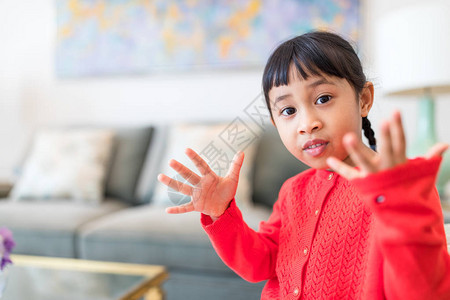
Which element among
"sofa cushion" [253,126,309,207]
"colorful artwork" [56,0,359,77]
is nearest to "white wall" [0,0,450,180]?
"colorful artwork" [56,0,359,77]

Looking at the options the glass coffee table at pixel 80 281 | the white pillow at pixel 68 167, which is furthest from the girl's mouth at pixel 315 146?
the white pillow at pixel 68 167

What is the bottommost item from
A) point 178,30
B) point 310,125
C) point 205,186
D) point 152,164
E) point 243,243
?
point 152,164

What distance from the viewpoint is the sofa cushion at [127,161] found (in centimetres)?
214

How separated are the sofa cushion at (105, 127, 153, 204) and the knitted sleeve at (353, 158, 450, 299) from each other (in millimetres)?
1826

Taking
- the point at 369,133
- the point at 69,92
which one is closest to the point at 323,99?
the point at 369,133

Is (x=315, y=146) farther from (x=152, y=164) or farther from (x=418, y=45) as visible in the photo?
(x=152, y=164)

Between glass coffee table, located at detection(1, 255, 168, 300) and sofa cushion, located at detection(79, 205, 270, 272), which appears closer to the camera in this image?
glass coffee table, located at detection(1, 255, 168, 300)

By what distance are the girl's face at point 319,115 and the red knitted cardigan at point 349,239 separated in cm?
9

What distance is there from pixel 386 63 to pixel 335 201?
1064 millimetres

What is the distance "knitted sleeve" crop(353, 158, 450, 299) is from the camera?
1.27 ft

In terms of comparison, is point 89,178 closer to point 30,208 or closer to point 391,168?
point 30,208

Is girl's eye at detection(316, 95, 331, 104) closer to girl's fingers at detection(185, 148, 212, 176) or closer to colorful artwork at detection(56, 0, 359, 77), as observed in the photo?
girl's fingers at detection(185, 148, 212, 176)

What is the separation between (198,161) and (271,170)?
4.34 ft

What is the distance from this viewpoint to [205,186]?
0.60m
